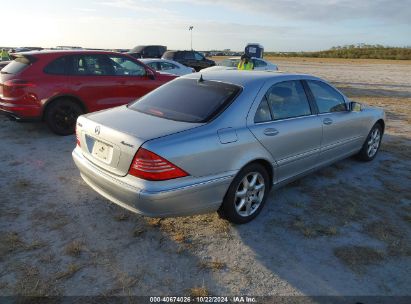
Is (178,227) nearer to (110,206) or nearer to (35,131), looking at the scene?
(110,206)

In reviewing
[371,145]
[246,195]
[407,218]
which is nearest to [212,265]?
[246,195]

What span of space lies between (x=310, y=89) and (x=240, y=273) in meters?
2.63

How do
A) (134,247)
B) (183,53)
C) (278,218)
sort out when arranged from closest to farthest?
(134,247) → (278,218) → (183,53)

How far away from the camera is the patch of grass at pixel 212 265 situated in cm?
310

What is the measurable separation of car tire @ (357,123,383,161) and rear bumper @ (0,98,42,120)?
18.8ft

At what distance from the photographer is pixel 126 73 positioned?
24.9 feet

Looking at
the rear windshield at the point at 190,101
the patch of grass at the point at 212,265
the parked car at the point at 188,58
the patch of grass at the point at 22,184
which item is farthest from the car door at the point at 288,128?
the parked car at the point at 188,58

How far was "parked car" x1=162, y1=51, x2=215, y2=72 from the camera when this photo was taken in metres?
20.2

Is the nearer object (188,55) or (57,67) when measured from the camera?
(57,67)

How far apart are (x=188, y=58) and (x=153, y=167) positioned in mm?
18596

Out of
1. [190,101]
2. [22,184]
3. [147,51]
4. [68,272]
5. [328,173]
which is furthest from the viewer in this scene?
[147,51]

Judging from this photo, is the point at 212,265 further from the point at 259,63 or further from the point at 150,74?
the point at 259,63

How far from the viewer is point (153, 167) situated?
2.98 m

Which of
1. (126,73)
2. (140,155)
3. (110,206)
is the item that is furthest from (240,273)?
(126,73)
